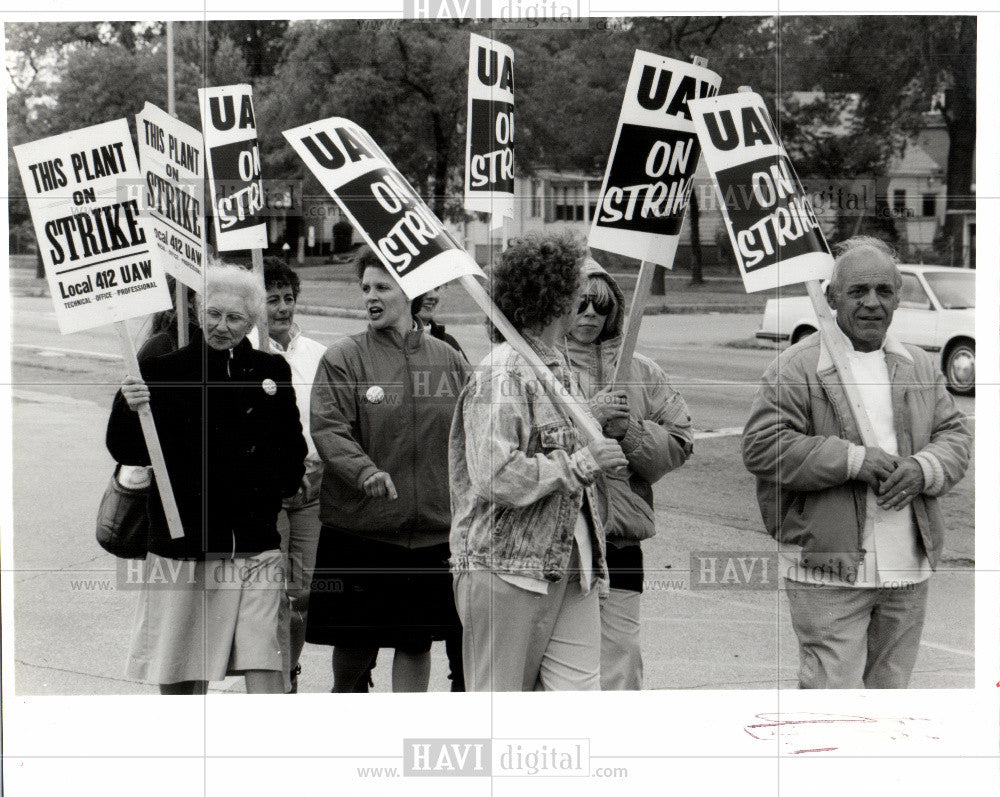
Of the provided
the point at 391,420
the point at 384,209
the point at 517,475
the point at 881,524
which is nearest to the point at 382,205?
the point at 384,209

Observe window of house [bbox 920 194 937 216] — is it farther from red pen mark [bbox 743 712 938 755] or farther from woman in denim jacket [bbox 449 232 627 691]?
red pen mark [bbox 743 712 938 755]

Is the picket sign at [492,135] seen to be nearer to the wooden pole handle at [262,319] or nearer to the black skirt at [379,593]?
the wooden pole handle at [262,319]

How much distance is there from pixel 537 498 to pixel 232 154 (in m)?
1.63

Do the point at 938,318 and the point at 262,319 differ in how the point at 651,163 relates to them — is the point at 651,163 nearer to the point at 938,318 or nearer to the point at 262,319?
the point at 938,318

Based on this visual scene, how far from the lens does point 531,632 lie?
4.11 metres

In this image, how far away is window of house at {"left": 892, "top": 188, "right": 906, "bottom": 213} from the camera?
192 inches

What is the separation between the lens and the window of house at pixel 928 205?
4.85 metres

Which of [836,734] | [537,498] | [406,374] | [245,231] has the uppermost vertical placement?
[245,231]

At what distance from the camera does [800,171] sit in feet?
15.9

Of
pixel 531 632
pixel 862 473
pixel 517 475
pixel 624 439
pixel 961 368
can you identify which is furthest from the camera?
pixel 961 368

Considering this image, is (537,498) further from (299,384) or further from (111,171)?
(111,171)

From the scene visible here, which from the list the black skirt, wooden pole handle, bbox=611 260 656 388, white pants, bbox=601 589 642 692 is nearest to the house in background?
wooden pole handle, bbox=611 260 656 388

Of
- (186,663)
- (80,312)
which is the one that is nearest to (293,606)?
(186,663)

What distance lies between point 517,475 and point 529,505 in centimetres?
16
